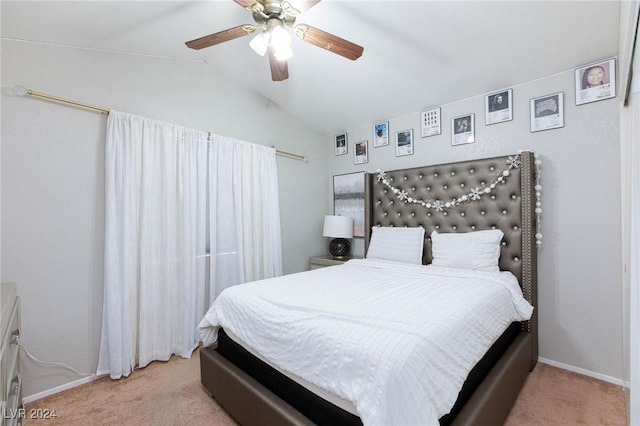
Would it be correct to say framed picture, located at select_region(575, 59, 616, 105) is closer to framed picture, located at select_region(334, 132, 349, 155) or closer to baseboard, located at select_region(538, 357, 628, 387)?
baseboard, located at select_region(538, 357, 628, 387)

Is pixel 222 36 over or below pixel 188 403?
over

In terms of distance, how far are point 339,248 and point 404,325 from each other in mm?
2312

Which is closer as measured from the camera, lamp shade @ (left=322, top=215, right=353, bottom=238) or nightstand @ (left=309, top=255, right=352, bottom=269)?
nightstand @ (left=309, top=255, right=352, bottom=269)

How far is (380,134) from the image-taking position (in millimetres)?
3291

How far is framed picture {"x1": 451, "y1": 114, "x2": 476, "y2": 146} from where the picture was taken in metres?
2.62

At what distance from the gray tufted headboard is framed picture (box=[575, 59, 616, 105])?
0.51 m

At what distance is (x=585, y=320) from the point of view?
208cm

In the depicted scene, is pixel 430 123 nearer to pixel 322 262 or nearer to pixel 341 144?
pixel 341 144

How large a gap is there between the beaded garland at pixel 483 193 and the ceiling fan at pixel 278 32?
1.54m

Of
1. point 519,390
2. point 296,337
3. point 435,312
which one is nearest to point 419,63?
point 435,312

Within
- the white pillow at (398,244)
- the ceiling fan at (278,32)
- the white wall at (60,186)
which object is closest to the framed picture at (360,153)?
the white pillow at (398,244)

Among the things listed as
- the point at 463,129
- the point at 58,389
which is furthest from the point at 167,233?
the point at 463,129

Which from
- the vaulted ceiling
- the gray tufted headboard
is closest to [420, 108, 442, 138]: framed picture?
the vaulted ceiling

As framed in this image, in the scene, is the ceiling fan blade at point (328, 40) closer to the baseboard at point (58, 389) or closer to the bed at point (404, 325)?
the bed at point (404, 325)
